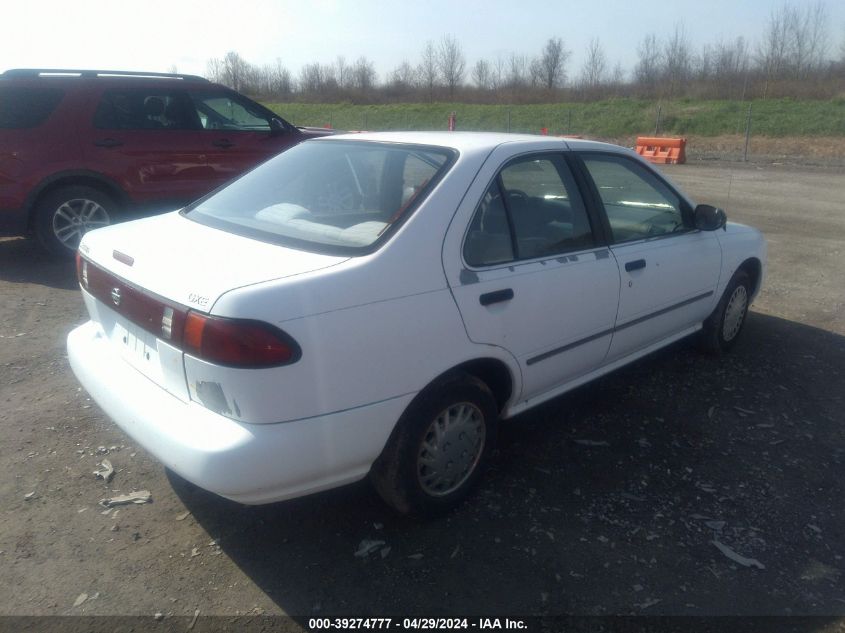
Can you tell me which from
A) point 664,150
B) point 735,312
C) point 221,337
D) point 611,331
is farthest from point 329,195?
point 664,150

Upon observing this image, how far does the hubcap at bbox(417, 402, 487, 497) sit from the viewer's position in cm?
310

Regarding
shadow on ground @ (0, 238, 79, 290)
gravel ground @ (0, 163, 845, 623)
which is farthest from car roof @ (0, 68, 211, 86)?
gravel ground @ (0, 163, 845, 623)

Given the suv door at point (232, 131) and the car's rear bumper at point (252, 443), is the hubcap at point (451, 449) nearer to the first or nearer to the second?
the car's rear bumper at point (252, 443)

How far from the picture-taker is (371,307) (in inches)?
104

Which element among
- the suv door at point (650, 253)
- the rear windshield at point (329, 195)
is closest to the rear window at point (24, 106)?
the rear windshield at point (329, 195)

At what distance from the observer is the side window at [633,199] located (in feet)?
13.2

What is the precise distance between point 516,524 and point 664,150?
71.1 ft

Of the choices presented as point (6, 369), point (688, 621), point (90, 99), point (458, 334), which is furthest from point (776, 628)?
point (90, 99)

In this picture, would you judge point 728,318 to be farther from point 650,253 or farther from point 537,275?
point 537,275

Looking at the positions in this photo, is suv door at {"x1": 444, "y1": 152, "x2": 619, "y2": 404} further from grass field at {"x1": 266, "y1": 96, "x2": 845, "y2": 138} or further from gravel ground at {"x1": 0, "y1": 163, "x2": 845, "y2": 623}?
grass field at {"x1": 266, "y1": 96, "x2": 845, "y2": 138}

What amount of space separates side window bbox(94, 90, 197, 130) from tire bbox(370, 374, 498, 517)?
19.2 ft

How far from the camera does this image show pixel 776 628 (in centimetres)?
262

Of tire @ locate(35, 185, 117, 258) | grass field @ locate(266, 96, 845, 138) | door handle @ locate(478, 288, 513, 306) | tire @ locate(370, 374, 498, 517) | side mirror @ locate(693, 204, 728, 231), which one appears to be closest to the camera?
tire @ locate(370, 374, 498, 517)

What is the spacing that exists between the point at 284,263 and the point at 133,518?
4.72 ft
